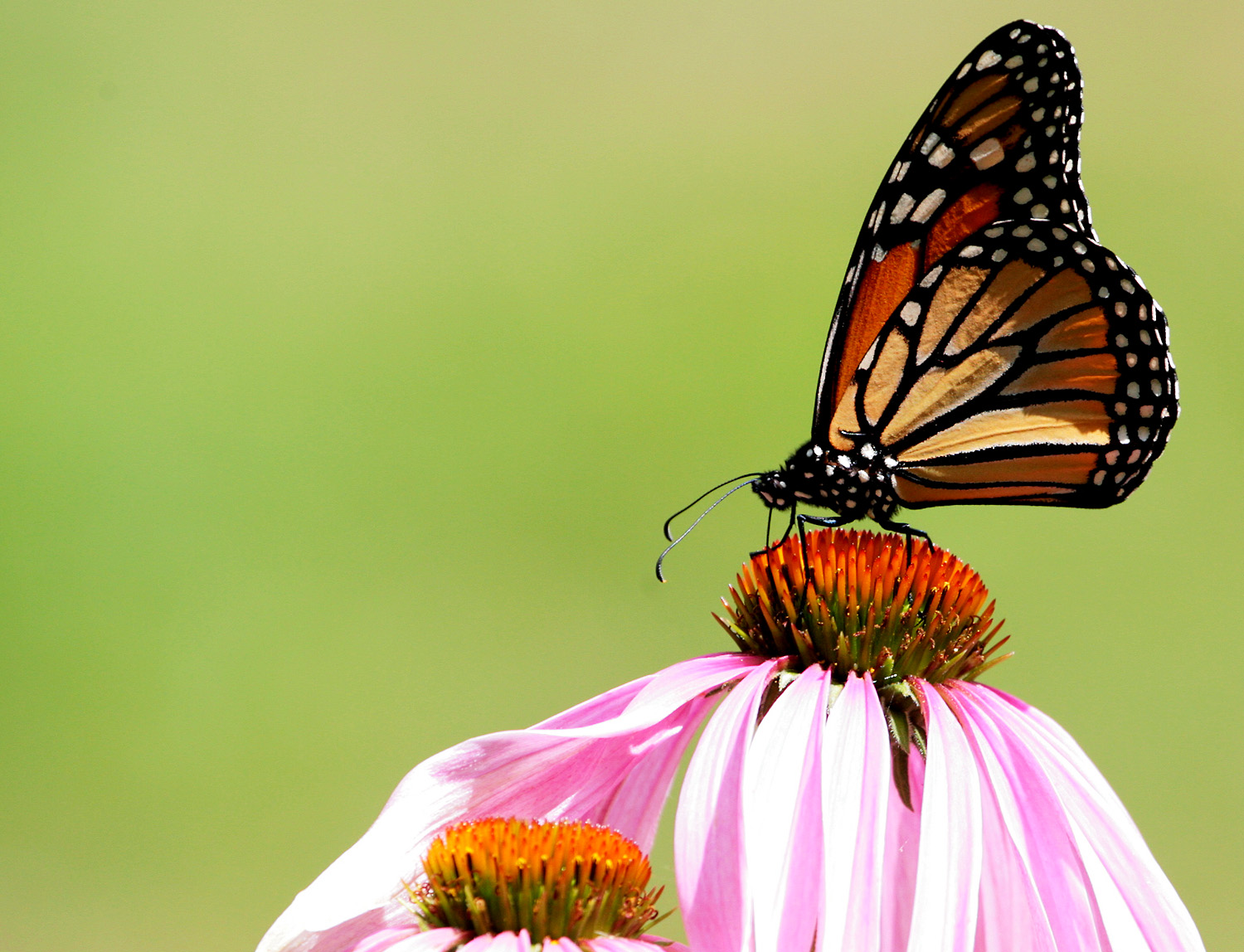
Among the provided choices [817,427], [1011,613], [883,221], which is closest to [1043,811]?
[817,427]

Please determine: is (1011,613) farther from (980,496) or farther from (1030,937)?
(1030,937)

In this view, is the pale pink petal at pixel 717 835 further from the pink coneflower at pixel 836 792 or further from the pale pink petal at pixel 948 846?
the pale pink petal at pixel 948 846

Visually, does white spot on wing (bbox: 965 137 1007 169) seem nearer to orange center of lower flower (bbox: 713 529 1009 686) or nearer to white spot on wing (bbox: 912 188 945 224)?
white spot on wing (bbox: 912 188 945 224)

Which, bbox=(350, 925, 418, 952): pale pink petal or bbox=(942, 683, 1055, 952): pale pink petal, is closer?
bbox=(350, 925, 418, 952): pale pink petal

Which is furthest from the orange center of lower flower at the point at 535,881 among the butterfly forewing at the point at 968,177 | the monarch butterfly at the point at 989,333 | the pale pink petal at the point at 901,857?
the butterfly forewing at the point at 968,177

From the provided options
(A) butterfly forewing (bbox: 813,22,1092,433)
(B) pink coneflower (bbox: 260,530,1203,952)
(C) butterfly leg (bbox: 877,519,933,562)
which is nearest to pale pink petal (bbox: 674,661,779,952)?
(B) pink coneflower (bbox: 260,530,1203,952)

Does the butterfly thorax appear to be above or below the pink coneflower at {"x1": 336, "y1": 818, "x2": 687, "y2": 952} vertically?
above

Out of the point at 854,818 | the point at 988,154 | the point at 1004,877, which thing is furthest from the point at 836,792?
the point at 988,154
